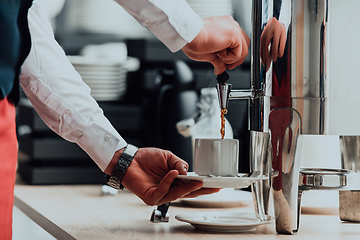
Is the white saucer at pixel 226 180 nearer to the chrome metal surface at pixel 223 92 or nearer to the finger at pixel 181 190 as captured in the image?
the finger at pixel 181 190

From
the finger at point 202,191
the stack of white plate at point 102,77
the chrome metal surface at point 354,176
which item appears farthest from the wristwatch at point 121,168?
the stack of white plate at point 102,77

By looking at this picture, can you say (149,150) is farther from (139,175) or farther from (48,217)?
(48,217)

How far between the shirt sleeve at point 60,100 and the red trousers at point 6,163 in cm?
27

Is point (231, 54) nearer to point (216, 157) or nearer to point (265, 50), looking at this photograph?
point (265, 50)

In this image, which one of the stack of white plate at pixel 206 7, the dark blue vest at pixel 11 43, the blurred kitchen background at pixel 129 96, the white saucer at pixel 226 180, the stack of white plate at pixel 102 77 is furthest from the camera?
the stack of white plate at pixel 206 7

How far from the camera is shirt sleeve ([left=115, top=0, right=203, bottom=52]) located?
0.69 metres

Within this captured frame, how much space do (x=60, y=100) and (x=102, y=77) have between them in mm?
635

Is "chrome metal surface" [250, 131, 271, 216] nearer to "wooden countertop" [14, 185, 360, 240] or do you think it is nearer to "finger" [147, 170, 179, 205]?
"wooden countertop" [14, 185, 360, 240]

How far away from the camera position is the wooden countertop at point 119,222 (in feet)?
2.28

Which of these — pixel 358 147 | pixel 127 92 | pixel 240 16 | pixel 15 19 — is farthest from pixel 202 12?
pixel 15 19

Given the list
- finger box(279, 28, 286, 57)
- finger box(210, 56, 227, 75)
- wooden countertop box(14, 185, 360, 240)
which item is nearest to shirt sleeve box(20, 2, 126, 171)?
wooden countertop box(14, 185, 360, 240)

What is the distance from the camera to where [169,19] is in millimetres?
691

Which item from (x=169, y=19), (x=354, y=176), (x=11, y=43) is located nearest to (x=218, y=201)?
(x=354, y=176)

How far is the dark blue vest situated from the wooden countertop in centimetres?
25
